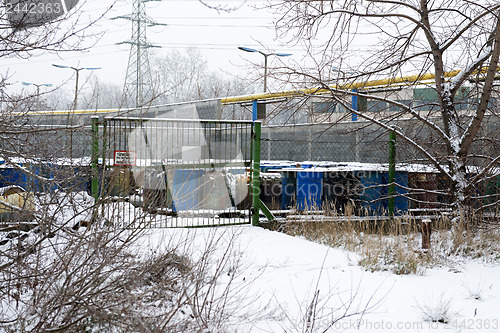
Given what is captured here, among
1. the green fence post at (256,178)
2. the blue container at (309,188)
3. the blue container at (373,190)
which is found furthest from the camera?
the blue container at (309,188)

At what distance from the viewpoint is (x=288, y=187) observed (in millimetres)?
9703

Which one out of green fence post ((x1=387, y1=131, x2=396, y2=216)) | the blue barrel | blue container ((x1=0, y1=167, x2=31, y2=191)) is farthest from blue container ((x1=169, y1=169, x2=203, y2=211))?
the blue barrel

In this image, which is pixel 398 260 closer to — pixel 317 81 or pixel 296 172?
pixel 317 81

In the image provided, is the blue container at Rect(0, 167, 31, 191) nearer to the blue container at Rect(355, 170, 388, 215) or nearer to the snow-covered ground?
the snow-covered ground

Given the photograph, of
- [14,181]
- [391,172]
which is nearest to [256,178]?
[391,172]

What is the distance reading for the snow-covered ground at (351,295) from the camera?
3.90 meters

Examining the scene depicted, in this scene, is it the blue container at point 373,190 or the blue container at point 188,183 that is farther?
the blue container at point 373,190

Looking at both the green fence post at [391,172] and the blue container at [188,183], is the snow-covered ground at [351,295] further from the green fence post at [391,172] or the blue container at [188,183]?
the green fence post at [391,172]

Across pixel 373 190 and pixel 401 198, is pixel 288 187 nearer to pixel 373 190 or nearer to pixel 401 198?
pixel 373 190

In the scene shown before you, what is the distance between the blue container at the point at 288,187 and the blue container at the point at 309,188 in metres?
0.37

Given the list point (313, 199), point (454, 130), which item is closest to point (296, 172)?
point (313, 199)

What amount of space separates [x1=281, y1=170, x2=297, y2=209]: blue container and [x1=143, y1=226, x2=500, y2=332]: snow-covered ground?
2938 millimetres

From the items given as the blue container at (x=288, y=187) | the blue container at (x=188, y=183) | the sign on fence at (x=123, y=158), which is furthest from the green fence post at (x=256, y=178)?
the sign on fence at (x=123, y=158)

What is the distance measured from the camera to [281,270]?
5.54 metres
